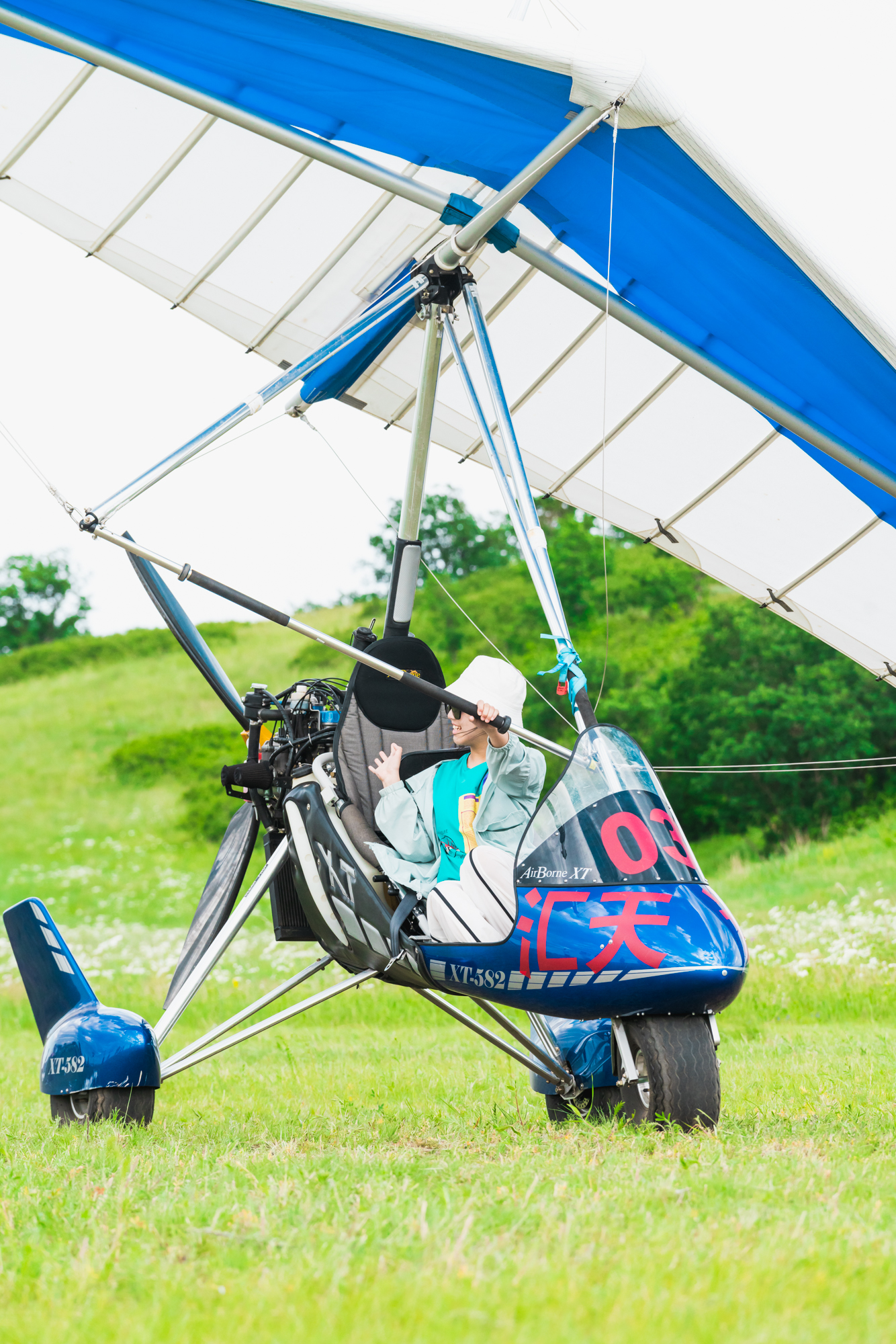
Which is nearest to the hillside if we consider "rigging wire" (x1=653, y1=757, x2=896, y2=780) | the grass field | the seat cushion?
"rigging wire" (x1=653, y1=757, x2=896, y2=780)

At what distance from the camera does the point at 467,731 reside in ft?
15.0

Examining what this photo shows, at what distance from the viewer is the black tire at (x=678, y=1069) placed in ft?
12.3

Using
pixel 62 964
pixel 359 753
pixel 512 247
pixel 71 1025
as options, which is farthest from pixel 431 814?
pixel 512 247

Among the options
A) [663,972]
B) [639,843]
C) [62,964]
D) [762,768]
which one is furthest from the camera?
[762,768]

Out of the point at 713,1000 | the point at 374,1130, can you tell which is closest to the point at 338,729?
the point at 374,1130

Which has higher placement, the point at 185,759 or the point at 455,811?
the point at 455,811

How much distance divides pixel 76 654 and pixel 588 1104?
50225 mm

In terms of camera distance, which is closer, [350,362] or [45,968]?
[45,968]

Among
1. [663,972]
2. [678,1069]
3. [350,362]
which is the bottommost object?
[678,1069]

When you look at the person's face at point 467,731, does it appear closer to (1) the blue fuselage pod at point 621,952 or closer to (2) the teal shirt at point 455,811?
(2) the teal shirt at point 455,811

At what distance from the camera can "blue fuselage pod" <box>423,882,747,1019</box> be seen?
3.64 m

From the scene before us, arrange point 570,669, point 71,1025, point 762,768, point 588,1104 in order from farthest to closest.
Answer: point 762,768 < point 71,1025 < point 588,1104 < point 570,669

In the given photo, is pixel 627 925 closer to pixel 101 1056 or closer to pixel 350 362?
pixel 101 1056

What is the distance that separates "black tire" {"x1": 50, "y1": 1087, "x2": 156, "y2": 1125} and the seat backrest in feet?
4.76
